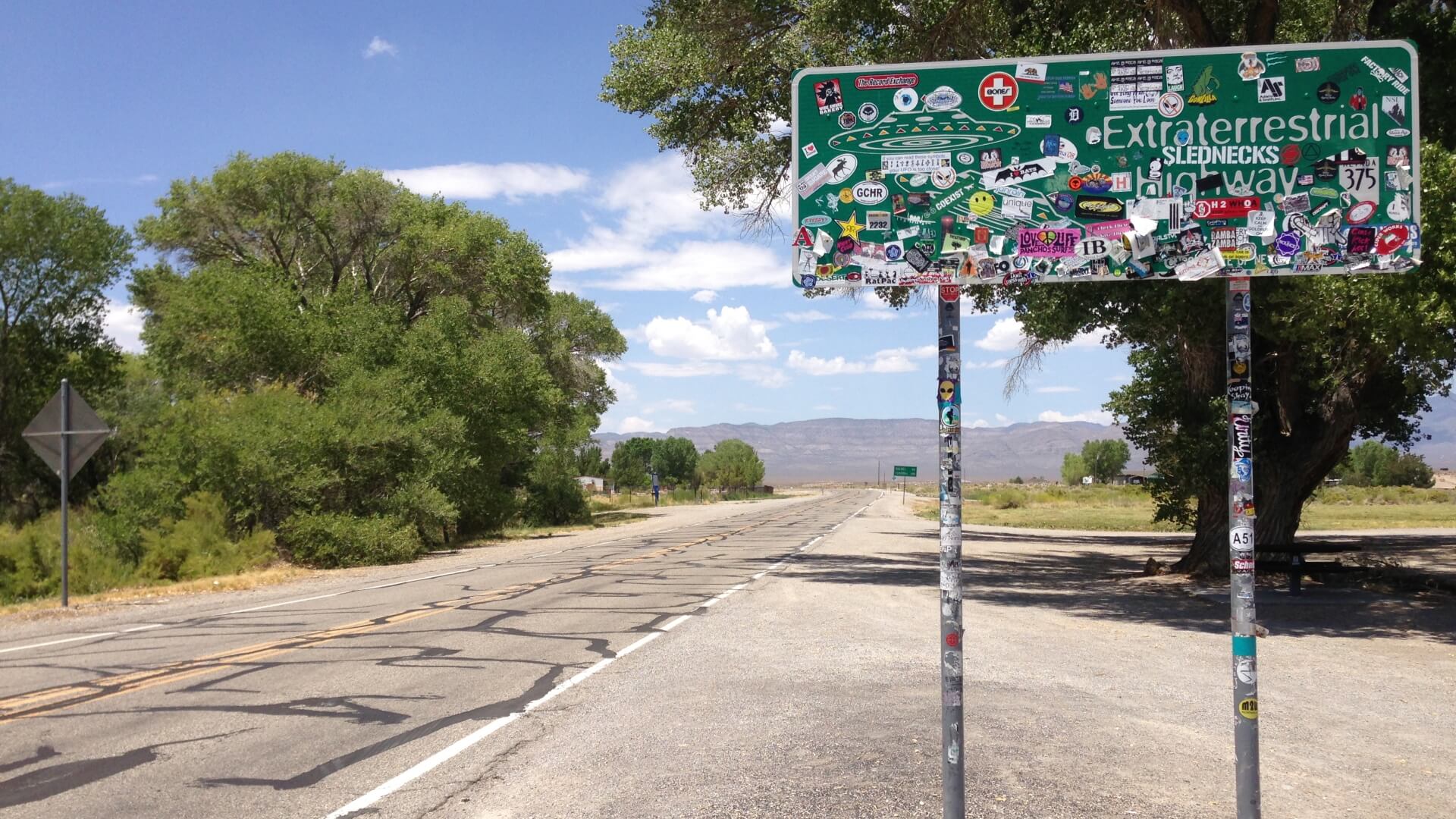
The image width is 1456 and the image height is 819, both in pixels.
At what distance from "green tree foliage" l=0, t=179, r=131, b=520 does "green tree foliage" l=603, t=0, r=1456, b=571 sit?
95.6ft

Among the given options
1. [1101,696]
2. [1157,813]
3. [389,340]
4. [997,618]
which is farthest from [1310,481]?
[389,340]

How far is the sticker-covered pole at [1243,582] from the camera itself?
13.7 feet

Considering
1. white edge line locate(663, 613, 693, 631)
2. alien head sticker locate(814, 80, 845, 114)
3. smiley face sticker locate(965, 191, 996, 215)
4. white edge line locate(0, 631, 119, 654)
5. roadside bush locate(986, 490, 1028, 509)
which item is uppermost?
alien head sticker locate(814, 80, 845, 114)

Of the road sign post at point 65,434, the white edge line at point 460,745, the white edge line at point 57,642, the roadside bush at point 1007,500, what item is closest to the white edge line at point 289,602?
the white edge line at point 57,642

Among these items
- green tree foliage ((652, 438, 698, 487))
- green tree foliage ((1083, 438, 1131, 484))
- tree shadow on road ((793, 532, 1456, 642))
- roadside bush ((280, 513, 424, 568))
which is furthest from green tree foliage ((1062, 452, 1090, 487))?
roadside bush ((280, 513, 424, 568))

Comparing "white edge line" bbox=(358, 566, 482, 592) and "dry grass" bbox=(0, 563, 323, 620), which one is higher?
"white edge line" bbox=(358, 566, 482, 592)

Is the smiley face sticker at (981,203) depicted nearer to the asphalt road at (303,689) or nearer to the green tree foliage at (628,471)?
the asphalt road at (303,689)

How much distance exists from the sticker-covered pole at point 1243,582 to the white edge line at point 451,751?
14.2 feet

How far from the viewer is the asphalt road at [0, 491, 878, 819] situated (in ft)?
19.8

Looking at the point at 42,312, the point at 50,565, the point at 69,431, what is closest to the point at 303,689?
the point at 69,431

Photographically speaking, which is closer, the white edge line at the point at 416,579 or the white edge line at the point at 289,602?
the white edge line at the point at 289,602

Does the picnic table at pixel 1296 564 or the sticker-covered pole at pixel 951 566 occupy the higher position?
the sticker-covered pole at pixel 951 566

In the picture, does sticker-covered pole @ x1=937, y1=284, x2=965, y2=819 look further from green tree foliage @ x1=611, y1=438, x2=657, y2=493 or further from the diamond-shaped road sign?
green tree foliage @ x1=611, y1=438, x2=657, y2=493

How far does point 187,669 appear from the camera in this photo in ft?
32.9
